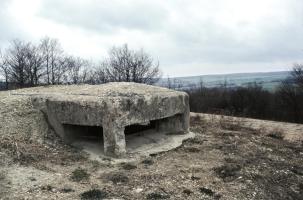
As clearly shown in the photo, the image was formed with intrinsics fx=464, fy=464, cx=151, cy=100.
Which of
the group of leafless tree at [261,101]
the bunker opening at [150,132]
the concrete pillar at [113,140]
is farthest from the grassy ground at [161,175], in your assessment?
the group of leafless tree at [261,101]

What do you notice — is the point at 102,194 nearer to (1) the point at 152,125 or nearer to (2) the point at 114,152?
(2) the point at 114,152

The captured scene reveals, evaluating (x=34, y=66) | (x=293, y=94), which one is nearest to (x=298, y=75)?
(x=293, y=94)

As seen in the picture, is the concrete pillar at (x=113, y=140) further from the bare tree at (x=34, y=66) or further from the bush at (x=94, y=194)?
the bare tree at (x=34, y=66)

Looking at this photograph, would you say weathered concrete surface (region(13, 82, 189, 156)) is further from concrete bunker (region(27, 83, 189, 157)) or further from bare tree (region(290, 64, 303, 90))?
bare tree (region(290, 64, 303, 90))

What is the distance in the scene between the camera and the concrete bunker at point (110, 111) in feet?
27.6

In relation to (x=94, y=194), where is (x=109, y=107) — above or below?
above

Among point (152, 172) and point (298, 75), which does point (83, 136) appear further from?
point (298, 75)

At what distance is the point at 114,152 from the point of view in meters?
8.38

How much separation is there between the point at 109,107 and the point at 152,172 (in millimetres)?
1450

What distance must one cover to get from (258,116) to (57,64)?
1420 centimetres

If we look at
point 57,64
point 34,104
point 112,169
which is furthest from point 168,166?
point 57,64

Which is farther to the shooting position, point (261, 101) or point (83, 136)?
point (261, 101)

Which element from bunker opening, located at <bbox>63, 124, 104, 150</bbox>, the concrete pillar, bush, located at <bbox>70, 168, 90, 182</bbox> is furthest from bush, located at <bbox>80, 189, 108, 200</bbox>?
bunker opening, located at <bbox>63, 124, 104, 150</bbox>

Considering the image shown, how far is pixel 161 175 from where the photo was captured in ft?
24.9
